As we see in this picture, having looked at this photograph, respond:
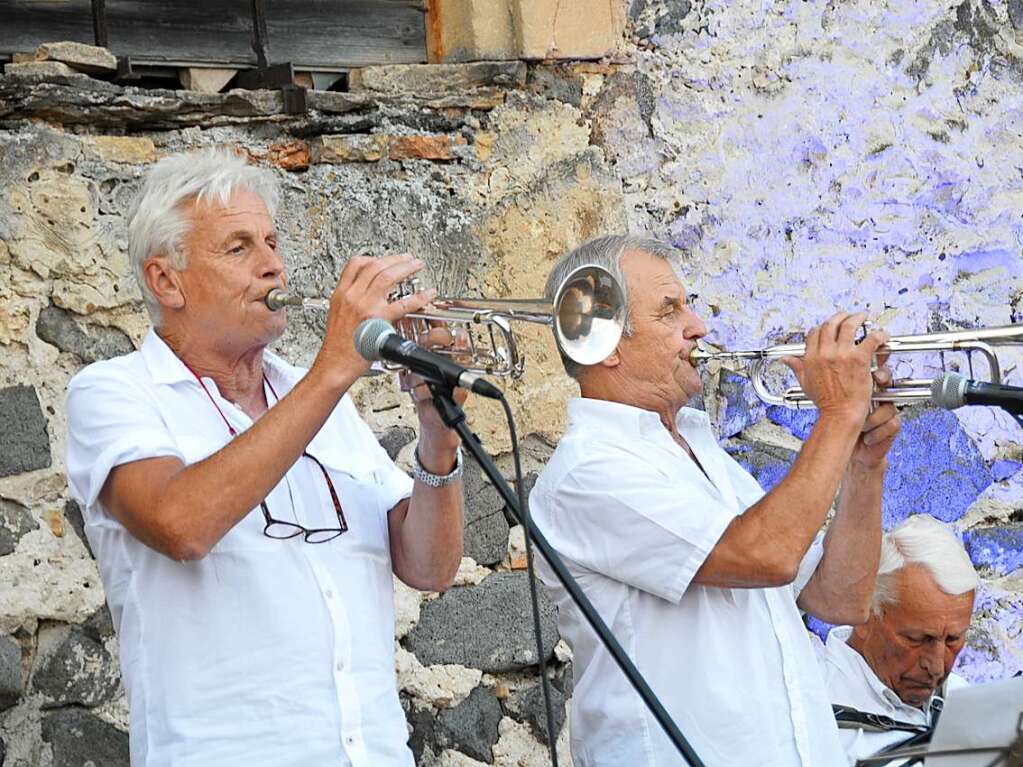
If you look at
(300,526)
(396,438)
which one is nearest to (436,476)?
(300,526)

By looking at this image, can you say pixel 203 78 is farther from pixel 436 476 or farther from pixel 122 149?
pixel 436 476

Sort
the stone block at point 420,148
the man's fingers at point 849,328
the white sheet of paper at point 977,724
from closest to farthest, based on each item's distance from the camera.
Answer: the white sheet of paper at point 977,724, the man's fingers at point 849,328, the stone block at point 420,148

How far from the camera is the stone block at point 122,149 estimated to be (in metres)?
3.60

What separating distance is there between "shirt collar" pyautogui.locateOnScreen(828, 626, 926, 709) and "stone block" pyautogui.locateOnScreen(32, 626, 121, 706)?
63.3 inches

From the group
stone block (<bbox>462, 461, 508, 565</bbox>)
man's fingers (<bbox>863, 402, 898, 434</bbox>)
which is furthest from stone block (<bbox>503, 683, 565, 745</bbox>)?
man's fingers (<bbox>863, 402, 898, 434</bbox>)

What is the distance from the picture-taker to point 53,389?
11.3ft

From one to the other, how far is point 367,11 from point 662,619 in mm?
1974

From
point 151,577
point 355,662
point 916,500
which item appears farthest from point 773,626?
point 916,500

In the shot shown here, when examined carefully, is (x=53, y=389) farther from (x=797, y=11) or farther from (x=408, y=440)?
(x=797, y=11)

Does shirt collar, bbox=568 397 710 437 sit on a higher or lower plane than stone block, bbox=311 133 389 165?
lower

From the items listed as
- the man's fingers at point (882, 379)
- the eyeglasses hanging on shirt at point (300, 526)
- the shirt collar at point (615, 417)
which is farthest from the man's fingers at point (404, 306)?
the man's fingers at point (882, 379)

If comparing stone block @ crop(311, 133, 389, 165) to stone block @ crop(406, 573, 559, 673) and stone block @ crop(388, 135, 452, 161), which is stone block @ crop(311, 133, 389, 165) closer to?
stone block @ crop(388, 135, 452, 161)

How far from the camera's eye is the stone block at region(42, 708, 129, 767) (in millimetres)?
3307

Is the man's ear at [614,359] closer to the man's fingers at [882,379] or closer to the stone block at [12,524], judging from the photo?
the man's fingers at [882,379]
